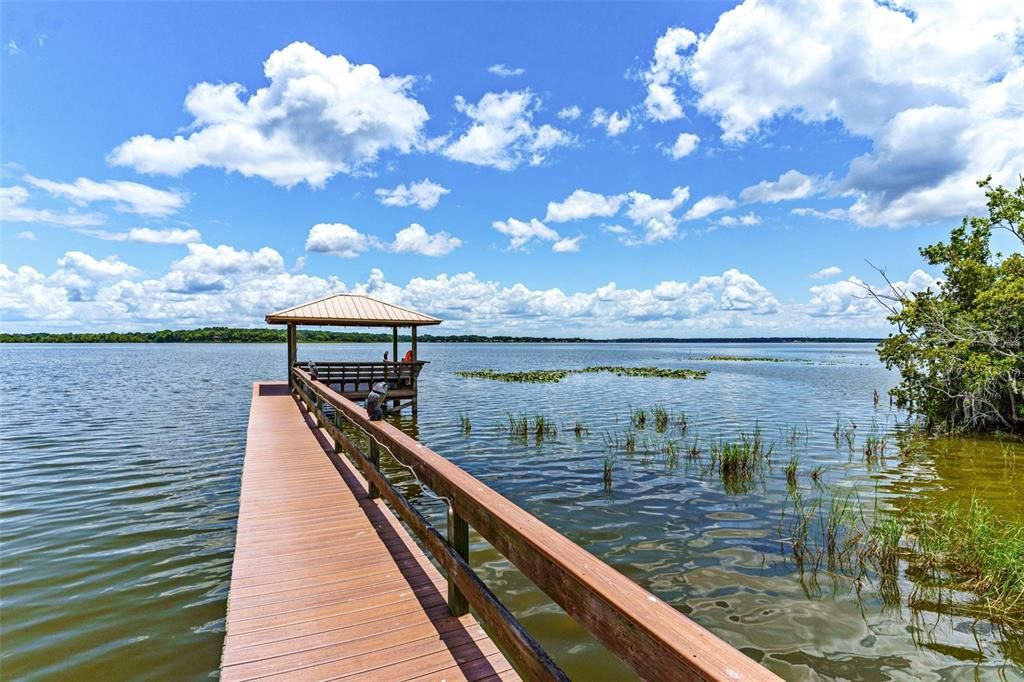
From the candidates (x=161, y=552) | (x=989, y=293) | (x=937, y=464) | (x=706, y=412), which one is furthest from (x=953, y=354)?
(x=161, y=552)

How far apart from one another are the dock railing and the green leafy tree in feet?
50.7

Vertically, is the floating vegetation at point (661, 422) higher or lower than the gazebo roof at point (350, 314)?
lower

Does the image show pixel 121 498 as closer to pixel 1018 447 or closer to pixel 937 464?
pixel 937 464

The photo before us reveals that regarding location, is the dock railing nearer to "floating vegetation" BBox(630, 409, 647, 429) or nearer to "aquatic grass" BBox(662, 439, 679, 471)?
"aquatic grass" BBox(662, 439, 679, 471)

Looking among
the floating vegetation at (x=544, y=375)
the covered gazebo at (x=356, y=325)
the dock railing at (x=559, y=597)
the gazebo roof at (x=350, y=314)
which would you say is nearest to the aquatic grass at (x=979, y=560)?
the dock railing at (x=559, y=597)

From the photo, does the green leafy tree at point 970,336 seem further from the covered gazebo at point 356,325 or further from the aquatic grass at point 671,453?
the covered gazebo at point 356,325

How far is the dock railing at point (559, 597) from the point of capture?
144cm

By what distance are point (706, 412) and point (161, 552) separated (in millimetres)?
17265

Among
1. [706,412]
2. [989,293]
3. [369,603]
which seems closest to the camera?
[369,603]

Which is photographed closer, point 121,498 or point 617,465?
point 121,498

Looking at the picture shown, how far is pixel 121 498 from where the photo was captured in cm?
848

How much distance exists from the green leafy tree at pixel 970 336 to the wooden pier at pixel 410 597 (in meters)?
15.4

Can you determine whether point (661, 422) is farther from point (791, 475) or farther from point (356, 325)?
point (356, 325)

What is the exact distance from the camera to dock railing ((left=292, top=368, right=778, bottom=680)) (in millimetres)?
1442
